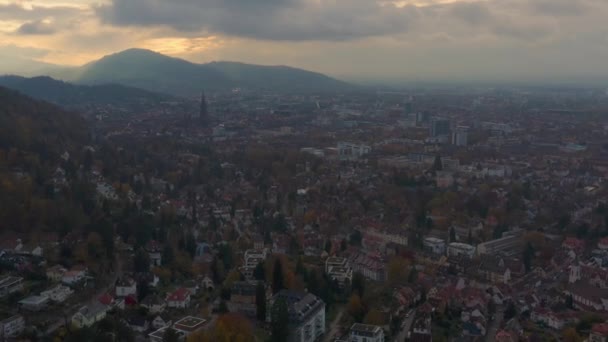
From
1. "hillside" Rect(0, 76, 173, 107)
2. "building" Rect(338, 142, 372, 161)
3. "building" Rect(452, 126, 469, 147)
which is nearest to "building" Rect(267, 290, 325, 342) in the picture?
"building" Rect(338, 142, 372, 161)

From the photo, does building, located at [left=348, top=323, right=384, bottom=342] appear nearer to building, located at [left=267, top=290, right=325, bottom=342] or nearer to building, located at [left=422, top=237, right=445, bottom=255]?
building, located at [left=267, top=290, right=325, bottom=342]

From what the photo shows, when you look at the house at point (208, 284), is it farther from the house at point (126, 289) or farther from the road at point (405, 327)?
the road at point (405, 327)

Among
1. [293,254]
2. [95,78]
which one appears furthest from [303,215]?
[95,78]

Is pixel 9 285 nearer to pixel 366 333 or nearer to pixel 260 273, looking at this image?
pixel 260 273

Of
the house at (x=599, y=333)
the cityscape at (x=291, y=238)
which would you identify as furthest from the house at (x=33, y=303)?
the house at (x=599, y=333)

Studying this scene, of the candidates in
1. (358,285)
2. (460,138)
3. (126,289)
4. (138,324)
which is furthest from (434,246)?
(460,138)
